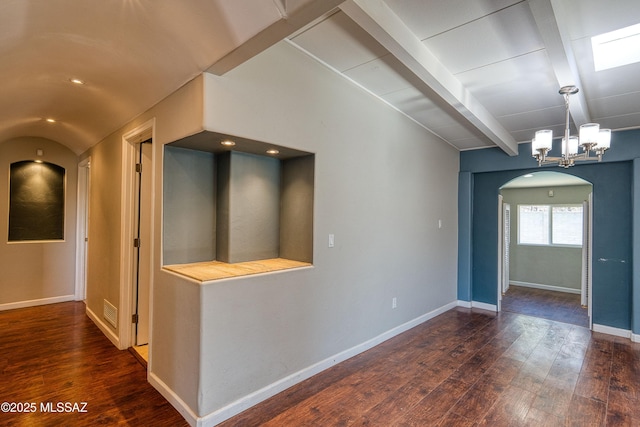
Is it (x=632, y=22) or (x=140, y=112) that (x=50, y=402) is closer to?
(x=140, y=112)

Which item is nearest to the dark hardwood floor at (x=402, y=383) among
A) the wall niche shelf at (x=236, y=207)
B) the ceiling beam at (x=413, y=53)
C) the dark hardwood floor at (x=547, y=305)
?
the dark hardwood floor at (x=547, y=305)

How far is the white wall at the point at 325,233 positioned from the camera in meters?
2.24

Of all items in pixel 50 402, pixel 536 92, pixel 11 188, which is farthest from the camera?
pixel 11 188

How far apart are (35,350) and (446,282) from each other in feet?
17.3

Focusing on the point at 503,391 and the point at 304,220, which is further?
the point at 304,220

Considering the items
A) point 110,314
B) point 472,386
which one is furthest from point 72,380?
point 472,386

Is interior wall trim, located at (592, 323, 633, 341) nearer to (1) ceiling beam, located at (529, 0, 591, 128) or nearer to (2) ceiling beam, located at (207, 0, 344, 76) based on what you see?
(1) ceiling beam, located at (529, 0, 591, 128)

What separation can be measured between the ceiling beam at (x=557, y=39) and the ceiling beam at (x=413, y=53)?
730 mm

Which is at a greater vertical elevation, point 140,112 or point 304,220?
point 140,112

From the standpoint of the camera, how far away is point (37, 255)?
4.92 metres

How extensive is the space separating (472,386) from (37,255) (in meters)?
6.16

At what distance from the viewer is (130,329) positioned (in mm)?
3336

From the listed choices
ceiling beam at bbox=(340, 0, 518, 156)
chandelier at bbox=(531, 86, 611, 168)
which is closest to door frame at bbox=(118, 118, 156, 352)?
ceiling beam at bbox=(340, 0, 518, 156)

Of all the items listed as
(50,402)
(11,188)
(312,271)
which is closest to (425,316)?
(312,271)
